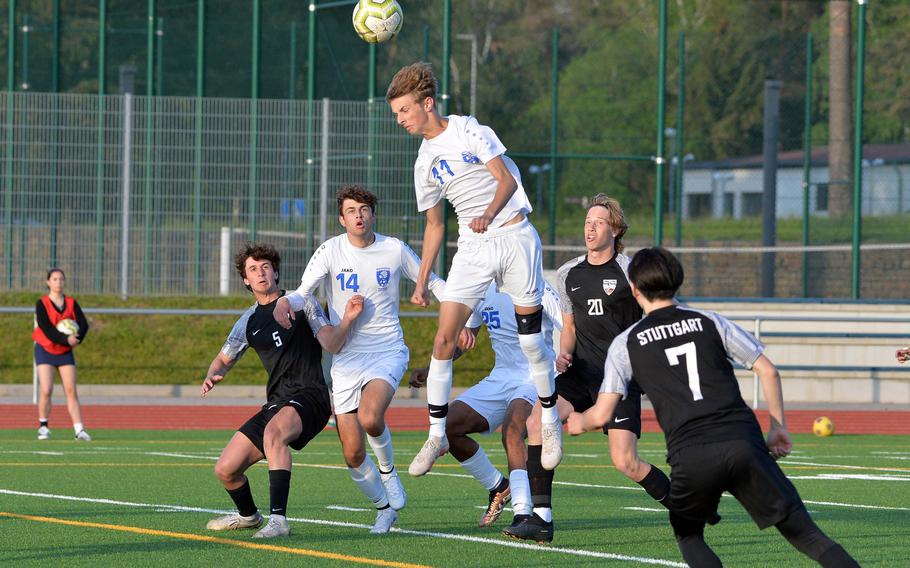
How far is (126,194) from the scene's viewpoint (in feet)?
70.7

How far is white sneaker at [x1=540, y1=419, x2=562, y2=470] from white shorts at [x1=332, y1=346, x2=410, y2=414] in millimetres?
949

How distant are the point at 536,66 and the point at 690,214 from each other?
24.9 metres

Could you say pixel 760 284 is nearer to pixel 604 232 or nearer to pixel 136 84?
pixel 136 84

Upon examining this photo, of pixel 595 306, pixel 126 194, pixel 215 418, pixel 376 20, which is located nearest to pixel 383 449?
pixel 595 306

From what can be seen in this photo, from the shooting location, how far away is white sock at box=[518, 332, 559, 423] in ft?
28.4

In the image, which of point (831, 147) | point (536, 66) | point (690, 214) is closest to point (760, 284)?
point (831, 147)

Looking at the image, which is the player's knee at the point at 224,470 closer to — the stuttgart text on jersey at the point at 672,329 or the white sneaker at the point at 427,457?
the white sneaker at the point at 427,457

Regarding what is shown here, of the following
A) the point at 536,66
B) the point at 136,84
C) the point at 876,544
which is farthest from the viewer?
the point at 536,66

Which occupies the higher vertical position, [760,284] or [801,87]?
[801,87]

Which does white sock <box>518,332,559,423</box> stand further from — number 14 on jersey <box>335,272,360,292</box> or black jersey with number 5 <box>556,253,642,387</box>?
number 14 on jersey <box>335,272,360,292</box>

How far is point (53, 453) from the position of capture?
541 inches

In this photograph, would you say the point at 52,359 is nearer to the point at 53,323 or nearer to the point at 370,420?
the point at 53,323

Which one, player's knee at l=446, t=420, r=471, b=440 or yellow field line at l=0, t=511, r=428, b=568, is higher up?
player's knee at l=446, t=420, r=471, b=440

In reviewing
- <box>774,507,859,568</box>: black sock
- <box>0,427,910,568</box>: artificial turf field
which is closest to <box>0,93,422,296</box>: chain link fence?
<box>0,427,910,568</box>: artificial turf field
